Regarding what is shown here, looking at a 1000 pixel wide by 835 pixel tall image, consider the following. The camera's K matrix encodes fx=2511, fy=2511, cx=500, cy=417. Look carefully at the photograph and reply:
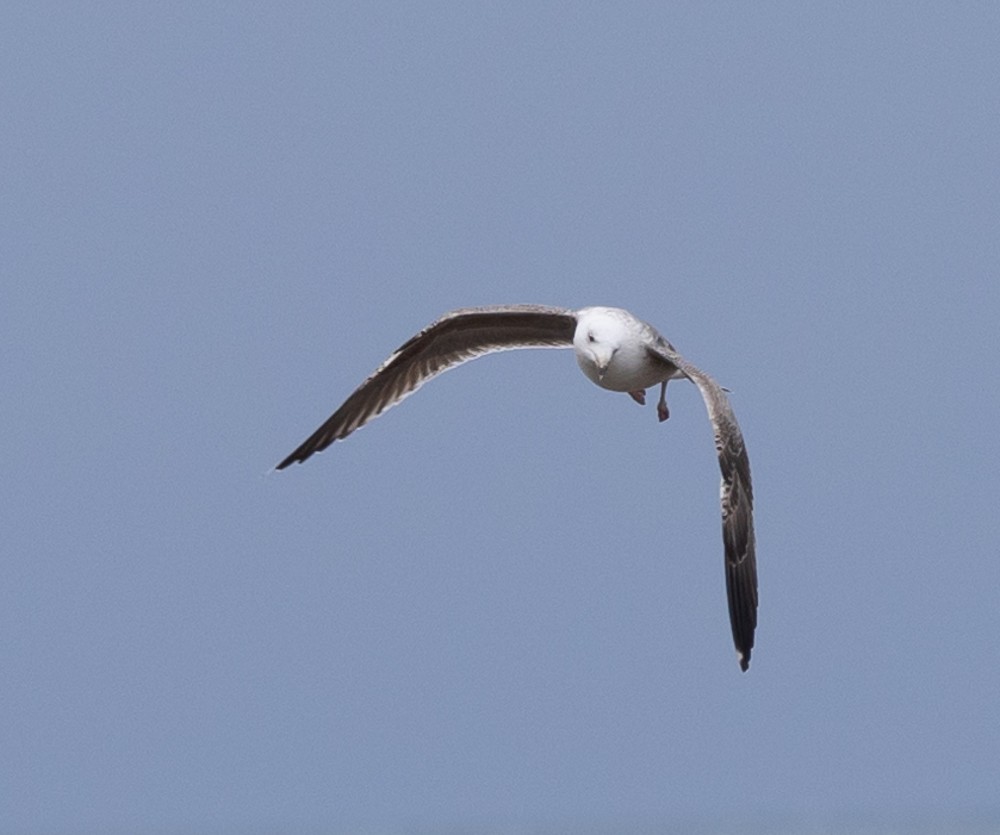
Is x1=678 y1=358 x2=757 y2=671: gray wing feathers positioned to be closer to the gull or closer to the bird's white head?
the gull

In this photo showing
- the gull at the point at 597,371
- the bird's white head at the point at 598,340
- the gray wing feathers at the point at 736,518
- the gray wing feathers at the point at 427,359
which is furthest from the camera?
the gray wing feathers at the point at 427,359

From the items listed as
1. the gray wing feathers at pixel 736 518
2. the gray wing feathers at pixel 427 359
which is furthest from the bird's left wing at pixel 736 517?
the gray wing feathers at pixel 427 359

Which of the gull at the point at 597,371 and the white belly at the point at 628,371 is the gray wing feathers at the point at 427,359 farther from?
the white belly at the point at 628,371

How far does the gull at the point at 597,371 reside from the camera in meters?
20.7

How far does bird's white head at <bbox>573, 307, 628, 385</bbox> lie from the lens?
859 inches

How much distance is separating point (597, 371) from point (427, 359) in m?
2.50

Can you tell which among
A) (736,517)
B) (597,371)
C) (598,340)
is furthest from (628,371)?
(736,517)

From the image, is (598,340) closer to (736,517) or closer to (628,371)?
(628,371)

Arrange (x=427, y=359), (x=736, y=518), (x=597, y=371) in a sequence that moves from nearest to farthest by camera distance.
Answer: (x=736, y=518) → (x=597, y=371) → (x=427, y=359)

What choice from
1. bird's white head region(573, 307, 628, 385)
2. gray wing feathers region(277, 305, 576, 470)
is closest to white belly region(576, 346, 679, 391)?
bird's white head region(573, 307, 628, 385)

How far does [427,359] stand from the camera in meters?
24.0

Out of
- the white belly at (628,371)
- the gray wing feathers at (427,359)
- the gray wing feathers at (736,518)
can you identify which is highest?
the gray wing feathers at (427,359)

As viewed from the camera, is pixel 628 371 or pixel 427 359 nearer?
pixel 628 371

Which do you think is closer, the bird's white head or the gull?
the gull
